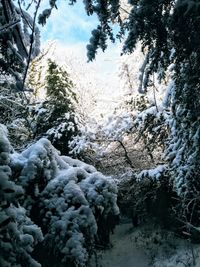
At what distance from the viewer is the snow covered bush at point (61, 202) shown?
5066 mm

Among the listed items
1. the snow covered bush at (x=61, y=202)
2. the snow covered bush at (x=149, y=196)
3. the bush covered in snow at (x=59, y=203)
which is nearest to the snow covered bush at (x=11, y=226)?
the bush covered in snow at (x=59, y=203)

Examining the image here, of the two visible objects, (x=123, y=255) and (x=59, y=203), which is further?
(x=123, y=255)

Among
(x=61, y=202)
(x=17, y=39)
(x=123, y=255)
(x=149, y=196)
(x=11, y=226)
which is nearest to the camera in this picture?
(x=17, y=39)

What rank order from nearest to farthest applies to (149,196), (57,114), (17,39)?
(17,39)
(57,114)
(149,196)

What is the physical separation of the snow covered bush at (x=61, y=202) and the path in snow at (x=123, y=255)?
11.7 meters

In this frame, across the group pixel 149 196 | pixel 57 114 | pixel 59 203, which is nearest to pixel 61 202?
pixel 59 203

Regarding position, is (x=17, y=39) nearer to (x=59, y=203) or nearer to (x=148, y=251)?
(x=59, y=203)

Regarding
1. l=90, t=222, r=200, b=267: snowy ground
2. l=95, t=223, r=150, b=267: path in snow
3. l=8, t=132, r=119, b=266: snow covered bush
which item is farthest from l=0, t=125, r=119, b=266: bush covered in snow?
l=95, t=223, r=150, b=267: path in snow

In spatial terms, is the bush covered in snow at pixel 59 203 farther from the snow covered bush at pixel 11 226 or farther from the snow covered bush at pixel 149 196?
the snow covered bush at pixel 149 196

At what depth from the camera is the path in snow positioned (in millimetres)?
17828

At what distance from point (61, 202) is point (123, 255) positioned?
14.3m

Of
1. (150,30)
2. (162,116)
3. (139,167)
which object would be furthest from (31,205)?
(139,167)

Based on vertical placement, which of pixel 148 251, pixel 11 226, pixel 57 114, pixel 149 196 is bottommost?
pixel 148 251

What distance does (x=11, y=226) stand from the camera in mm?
3861
